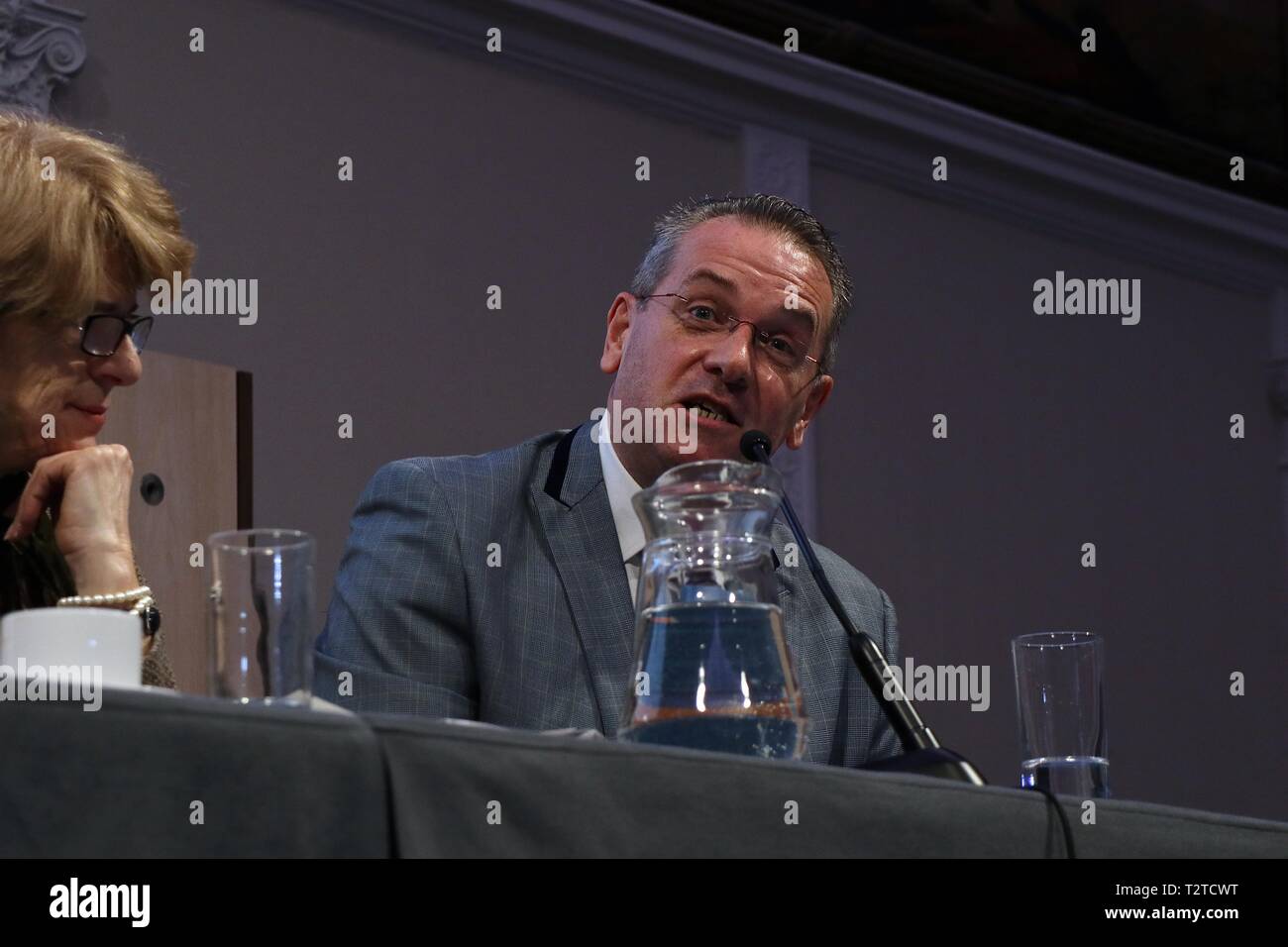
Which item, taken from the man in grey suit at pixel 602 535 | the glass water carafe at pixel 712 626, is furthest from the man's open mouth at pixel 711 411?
the glass water carafe at pixel 712 626

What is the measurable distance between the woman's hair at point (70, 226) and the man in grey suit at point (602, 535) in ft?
1.40

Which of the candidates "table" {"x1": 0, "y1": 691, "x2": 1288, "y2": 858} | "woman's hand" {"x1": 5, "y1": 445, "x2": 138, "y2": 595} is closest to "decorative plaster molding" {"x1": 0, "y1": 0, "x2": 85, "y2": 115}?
"woman's hand" {"x1": 5, "y1": 445, "x2": 138, "y2": 595}

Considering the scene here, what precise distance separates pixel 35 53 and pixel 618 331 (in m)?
1.87

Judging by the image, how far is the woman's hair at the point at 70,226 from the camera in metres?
1.81

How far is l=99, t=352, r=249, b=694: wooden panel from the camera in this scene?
3041 millimetres

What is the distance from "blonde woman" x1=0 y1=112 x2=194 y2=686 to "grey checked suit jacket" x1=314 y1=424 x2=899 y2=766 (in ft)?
0.80

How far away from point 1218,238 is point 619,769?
5476 mm

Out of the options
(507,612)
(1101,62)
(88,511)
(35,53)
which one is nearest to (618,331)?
(507,612)

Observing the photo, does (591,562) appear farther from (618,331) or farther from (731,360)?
(618,331)

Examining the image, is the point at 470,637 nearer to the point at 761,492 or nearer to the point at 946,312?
the point at 761,492

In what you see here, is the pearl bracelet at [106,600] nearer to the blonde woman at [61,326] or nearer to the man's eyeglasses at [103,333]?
the blonde woman at [61,326]

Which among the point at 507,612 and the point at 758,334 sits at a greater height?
the point at 758,334

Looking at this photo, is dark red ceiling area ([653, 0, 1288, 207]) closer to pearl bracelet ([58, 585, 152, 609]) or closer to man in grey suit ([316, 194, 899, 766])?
man in grey suit ([316, 194, 899, 766])

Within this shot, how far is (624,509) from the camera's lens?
2.17 m
